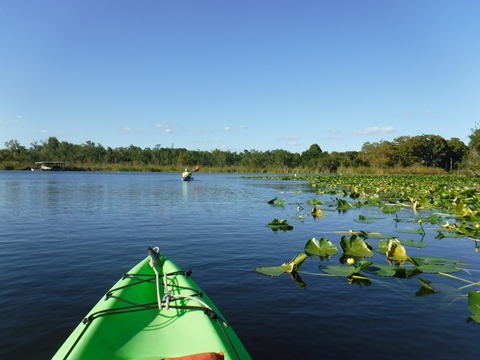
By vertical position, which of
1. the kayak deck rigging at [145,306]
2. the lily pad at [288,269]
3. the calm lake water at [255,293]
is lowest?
the calm lake water at [255,293]

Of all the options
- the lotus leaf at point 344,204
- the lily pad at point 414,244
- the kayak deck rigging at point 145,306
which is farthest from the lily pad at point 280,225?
the kayak deck rigging at point 145,306

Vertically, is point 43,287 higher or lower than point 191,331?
lower

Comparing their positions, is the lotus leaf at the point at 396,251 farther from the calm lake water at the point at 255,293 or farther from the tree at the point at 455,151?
the tree at the point at 455,151

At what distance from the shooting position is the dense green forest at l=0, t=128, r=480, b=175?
72.1m

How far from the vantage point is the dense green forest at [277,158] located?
72.1 metres

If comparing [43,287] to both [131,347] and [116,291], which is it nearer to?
[116,291]

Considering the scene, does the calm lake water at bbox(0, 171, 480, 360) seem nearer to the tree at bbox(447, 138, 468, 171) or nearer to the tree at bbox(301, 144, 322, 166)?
the tree at bbox(447, 138, 468, 171)

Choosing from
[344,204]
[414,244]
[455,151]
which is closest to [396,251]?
[414,244]

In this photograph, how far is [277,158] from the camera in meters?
99.8

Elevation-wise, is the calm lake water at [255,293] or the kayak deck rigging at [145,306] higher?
the kayak deck rigging at [145,306]

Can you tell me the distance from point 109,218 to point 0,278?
740cm

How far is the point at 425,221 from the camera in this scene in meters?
12.4

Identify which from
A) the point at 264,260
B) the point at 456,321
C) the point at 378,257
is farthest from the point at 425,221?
the point at 456,321

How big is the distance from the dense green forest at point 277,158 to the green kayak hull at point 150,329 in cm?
4337
